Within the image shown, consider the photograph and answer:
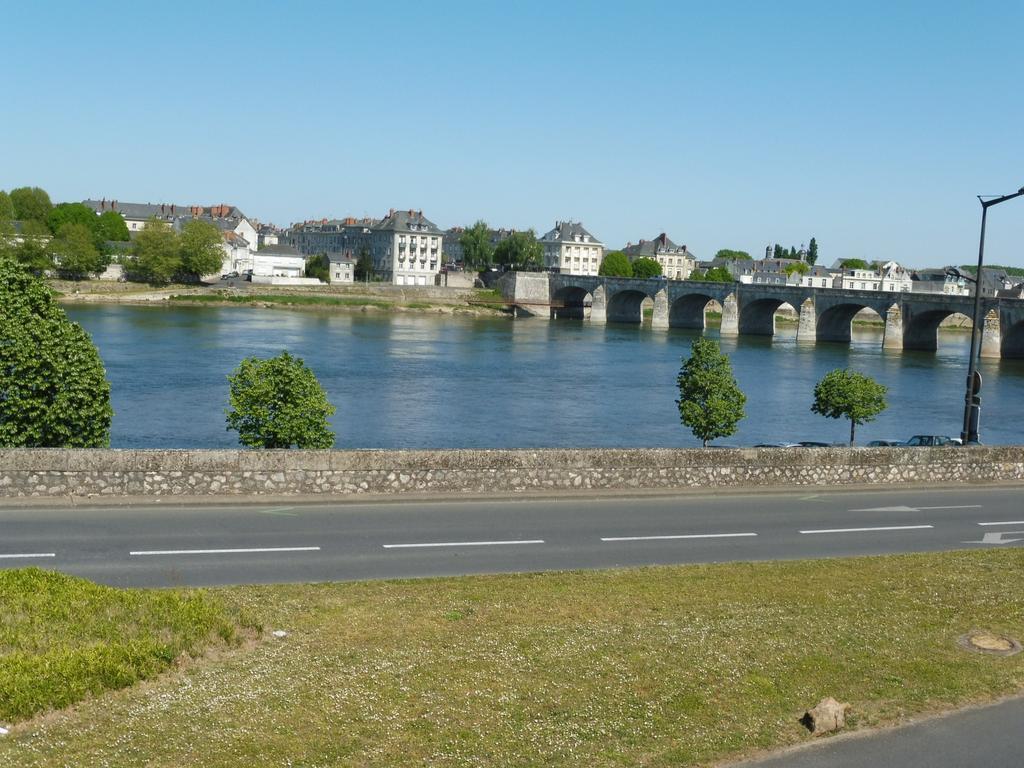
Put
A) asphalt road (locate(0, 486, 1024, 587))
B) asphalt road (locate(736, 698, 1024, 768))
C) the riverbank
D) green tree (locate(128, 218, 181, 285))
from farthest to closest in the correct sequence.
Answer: green tree (locate(128, 218, 181, 285)) < the riverbank < asphalt road (locate(0, 486, 1024, 587)) < asphalt road (locate(736, 698, 1024, 768))

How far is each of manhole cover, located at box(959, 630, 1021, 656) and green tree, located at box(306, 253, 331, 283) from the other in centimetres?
14421

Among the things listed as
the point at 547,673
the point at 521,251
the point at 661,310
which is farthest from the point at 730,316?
the point at 547,673

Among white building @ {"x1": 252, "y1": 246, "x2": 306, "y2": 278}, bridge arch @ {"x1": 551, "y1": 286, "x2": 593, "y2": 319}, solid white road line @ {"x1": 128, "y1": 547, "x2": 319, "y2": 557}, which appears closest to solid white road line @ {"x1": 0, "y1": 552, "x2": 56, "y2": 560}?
solid white road line @ {"x1": 128, "y1": 547, "x2": 319, "y2": 557}

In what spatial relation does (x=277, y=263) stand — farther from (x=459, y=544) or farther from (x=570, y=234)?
(x=459, y=544)

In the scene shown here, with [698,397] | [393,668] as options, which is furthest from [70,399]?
[698,397]

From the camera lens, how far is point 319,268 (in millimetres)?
156000

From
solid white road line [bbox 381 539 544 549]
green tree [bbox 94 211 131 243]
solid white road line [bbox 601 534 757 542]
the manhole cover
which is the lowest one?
solid white road line [bbox 601 534 757 542]

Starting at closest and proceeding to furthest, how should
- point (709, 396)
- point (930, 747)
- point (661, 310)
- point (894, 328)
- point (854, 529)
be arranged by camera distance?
point (930, 747) < point (854, 529) < point (709, 396) < point (894, 328) < point (661, 310)

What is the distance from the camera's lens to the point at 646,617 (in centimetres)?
1209

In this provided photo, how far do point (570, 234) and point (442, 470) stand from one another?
177 meters

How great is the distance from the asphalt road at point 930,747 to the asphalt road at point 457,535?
6.25 m

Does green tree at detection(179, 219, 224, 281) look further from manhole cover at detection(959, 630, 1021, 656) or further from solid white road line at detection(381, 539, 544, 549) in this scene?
manhole cover at detection(959, 630, 1021, 656)

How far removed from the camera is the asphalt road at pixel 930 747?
8797mm

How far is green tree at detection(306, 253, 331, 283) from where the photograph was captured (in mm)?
153750
